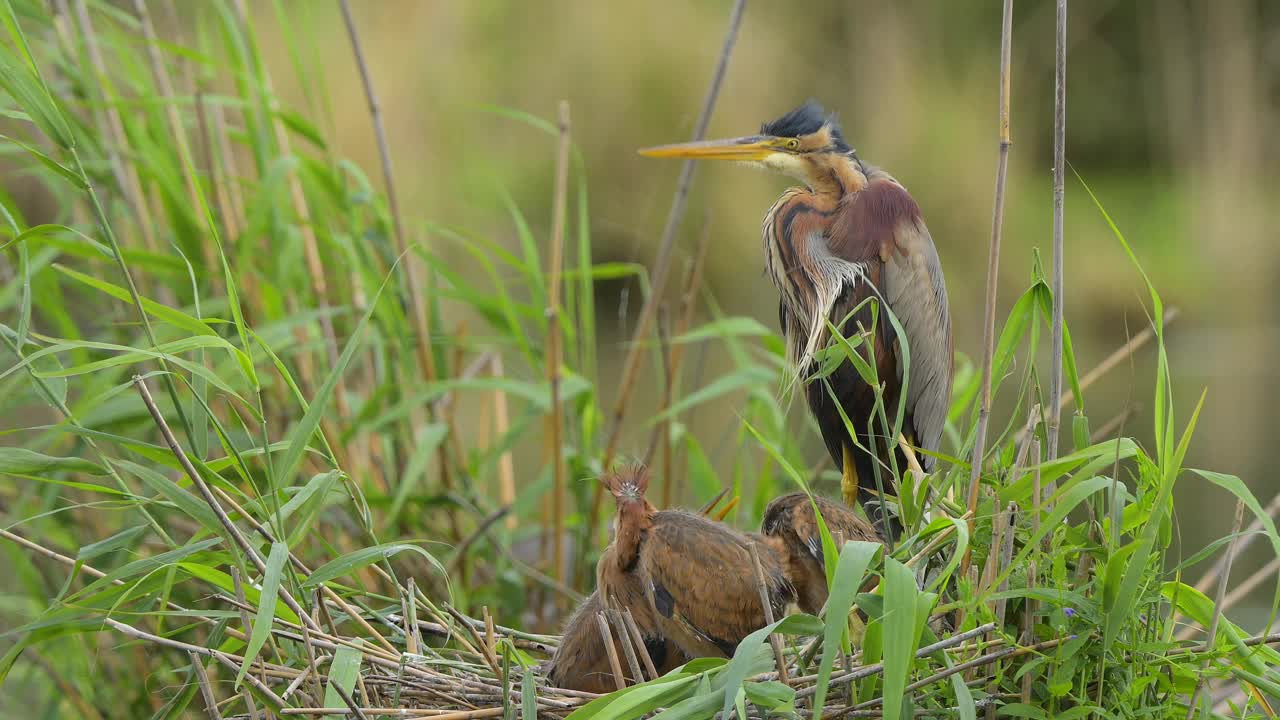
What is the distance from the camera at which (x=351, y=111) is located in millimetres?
7863

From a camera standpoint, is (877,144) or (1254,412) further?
(877,144)

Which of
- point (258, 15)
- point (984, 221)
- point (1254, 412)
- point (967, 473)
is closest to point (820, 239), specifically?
point (967, 473)

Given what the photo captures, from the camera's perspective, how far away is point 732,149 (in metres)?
2.30

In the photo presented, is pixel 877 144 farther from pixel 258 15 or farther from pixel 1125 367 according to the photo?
pixel 258 15

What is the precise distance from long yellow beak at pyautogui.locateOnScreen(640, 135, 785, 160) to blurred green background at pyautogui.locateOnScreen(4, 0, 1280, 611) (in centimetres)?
383

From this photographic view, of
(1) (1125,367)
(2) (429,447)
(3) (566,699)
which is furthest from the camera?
(1) (1125,367)

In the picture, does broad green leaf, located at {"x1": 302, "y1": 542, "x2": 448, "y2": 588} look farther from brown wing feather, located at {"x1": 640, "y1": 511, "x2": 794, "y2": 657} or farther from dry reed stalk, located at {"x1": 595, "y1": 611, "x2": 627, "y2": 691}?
brown wing feather, located at {"x1": 640, "y1": 511, "x2": 794, "y2": 657}

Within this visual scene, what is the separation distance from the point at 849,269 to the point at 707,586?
2.47ft

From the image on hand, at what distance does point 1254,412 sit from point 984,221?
236cm

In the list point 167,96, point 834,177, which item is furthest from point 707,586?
point 167,96

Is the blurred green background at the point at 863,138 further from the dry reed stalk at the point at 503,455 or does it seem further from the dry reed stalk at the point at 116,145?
the dry reed stalk at the point at 116,145

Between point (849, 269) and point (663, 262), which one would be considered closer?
point (849, 269)

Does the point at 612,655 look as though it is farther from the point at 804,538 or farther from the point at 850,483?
the point at 850,483

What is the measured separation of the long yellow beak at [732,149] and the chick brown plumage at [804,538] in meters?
0.75
